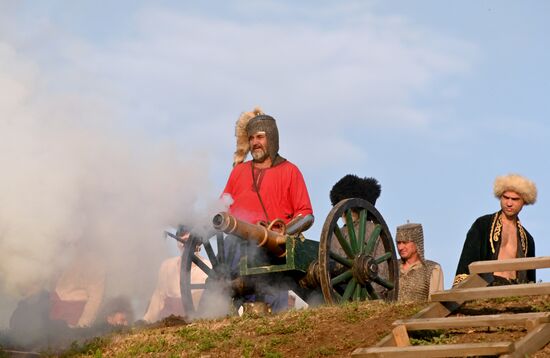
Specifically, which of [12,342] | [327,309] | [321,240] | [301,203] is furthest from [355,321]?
[12,342]

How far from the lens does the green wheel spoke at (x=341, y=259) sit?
11172 mm

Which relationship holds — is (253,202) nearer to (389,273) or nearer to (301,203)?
(301,203)

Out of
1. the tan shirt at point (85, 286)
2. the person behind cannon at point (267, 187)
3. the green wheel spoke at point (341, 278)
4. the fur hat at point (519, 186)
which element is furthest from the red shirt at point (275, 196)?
the fur hat at point (519, 186)

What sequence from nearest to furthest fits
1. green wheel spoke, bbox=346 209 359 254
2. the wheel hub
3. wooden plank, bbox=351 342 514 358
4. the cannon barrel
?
1. wooden plank, bbox=351 342 514 358
2. the cannon barrel
3. the wheel hub
4. green wheel spoke, bbox=346 209 359 254

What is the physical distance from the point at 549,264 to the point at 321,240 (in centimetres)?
247

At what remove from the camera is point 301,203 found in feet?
38.3

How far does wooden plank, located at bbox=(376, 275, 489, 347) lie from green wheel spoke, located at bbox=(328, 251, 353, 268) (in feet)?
5.67

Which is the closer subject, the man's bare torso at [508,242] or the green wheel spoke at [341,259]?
the man's bare torso at [508,242]

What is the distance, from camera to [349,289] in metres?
11.3

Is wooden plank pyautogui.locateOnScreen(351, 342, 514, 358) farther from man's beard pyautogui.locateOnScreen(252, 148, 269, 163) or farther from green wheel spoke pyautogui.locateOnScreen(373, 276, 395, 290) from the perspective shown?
man's beard pyautogui.locateOnScreen(252, 148, 269, 163)

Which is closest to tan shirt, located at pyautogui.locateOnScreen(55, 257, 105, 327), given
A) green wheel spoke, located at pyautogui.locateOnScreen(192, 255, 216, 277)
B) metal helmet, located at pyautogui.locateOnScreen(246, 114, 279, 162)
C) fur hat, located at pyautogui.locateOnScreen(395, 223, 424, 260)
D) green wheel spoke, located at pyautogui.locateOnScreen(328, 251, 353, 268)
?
green wheel spoke, located at pyautogui.locateOnScreen(192, 255, 216, 277)

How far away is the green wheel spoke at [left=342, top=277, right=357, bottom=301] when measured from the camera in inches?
441

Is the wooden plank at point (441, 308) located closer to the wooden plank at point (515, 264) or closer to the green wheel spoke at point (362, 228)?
the wooden plank at point (515, 264)

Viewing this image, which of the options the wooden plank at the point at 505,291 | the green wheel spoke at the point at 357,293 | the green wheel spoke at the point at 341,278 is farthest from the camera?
the green wheel spoke at the point at 357,293
